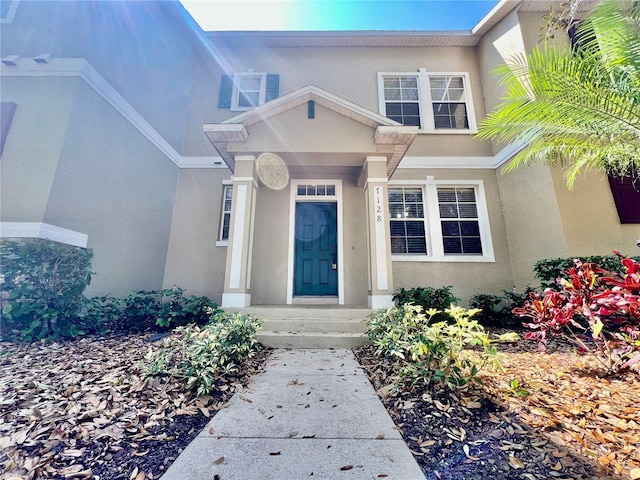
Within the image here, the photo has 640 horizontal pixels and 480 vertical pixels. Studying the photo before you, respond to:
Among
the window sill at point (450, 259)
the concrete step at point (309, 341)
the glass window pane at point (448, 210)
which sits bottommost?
the concrete step at point (309, 341)

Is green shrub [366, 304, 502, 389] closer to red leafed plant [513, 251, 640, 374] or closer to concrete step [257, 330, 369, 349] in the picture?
red leafed plant [513, 251, 640, 374]

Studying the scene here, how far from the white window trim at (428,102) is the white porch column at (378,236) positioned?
9.46 ft

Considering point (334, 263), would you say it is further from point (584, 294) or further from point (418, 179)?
point (584, 294)

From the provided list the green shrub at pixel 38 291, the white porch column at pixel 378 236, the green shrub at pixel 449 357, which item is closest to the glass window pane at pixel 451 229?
the white porch column at pixel 378 236

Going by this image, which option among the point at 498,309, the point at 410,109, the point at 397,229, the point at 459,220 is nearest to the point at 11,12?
the point at 410,109

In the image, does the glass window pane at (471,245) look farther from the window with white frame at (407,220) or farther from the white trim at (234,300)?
the white trim at (234,300)

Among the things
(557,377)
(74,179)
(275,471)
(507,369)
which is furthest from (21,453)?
(74,179)

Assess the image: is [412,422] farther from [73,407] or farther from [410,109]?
[410,109]

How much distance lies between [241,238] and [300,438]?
3.66 m

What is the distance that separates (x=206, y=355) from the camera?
278 cm

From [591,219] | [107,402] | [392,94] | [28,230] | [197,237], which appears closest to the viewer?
[107,402]

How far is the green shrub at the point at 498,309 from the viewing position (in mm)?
5223

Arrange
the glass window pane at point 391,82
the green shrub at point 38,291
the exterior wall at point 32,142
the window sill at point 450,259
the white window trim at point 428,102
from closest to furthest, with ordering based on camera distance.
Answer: the green shrub at point 38,291 → the exterior wall at point 32,142 → the window sill at point 450,259 → the white window trim at point 428,102 → the glass window pane at point 391,82

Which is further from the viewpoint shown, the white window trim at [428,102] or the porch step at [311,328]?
the white window trim at [428,102]
